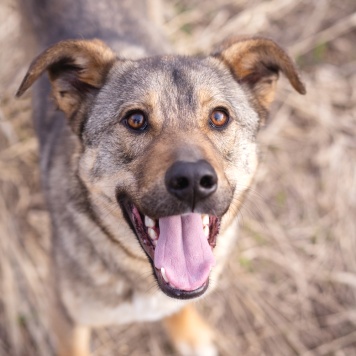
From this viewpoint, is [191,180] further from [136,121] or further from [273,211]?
[273,211]

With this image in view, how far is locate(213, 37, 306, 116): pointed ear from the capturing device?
335cm

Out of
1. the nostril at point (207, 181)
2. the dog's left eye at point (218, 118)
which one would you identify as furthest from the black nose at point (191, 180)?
the dog's left eye at point (218, 118)

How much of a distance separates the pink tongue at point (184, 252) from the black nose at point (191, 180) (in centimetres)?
46

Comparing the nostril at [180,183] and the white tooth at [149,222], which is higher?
the nostril at [180,183]

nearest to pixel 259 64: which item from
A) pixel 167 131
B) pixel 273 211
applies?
pixel 167 131

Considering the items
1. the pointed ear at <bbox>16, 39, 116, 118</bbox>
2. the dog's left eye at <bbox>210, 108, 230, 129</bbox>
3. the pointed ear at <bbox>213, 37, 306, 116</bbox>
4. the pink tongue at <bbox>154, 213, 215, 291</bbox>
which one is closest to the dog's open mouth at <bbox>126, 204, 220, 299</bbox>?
the pink tongue at <bbox>154, 213, 215, 291</bbox>

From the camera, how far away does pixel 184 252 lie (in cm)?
316

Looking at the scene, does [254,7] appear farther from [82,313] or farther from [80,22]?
[82,313]

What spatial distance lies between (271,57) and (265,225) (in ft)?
7.70

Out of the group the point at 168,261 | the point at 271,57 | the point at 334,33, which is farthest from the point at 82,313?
the point at 334,33

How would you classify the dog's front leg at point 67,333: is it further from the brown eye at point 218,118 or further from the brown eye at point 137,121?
the brown eye at point 218,118

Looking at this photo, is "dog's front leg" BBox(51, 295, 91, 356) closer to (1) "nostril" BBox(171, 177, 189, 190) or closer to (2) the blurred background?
(2) the blurred background

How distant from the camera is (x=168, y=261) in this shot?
10.2 feet

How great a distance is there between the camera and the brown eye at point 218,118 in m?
3.18
